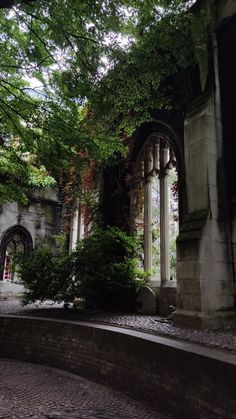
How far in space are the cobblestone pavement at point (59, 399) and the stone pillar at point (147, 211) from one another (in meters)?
3.49

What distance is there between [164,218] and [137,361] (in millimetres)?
3909

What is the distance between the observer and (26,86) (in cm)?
716

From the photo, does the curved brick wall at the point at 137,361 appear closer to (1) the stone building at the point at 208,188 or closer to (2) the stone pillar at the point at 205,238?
(2) the stone pillar at the point at 205,238

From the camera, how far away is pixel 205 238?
5227mm

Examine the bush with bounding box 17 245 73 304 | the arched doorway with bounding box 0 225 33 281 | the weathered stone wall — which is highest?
the weathered stone wall

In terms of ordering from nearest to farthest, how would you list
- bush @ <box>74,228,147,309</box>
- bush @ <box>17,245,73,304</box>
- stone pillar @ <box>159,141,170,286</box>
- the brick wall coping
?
the brick wall coping
bush @ <box>74,228,147,309</box>
bush @ <box>17,245,73,304</box>
stone pillar @ <box>159,141,170,286</box>

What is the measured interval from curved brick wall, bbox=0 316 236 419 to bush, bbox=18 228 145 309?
1.04 metres

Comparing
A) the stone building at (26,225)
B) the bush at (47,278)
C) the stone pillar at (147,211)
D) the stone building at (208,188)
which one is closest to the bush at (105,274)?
the bush at (47,278)

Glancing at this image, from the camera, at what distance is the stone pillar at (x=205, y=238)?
5.12 metres

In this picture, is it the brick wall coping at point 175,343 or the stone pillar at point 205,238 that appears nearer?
the brick wall coping at point 175,343

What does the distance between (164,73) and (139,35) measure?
80cm

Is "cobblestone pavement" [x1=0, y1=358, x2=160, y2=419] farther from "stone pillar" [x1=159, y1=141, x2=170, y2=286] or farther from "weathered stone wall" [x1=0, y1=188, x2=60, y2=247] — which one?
"weathered stone wall" [x1=0, y1=188, x2=60, y2=247]

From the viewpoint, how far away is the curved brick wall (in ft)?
10.3

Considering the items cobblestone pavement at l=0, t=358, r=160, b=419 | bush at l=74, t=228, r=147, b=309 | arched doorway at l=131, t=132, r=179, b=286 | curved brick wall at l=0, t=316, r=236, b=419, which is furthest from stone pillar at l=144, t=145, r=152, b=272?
cobblestone pavement at l=0, t=358, r=160, b=419
